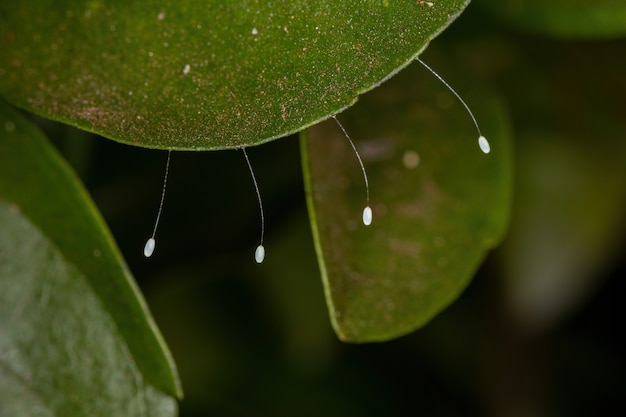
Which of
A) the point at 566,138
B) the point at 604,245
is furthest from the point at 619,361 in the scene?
the point at 566,138

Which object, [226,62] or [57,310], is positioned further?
[57,310]

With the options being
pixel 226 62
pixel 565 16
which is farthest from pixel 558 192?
pixel 226 62

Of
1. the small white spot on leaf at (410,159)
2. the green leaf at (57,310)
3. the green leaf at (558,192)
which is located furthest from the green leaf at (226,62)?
the green leaf at (558,192)

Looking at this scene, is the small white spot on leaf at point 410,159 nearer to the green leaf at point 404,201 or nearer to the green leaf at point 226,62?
the green leaf at point 404,201

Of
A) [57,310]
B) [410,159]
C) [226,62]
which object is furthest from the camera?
[410,159]

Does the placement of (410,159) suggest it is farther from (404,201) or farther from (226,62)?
(226,62)

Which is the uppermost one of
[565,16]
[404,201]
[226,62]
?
[226,62]

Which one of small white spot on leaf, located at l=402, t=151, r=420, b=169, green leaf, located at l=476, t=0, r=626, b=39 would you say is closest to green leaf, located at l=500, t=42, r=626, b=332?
green leaf, located at l=476, t=0, r=626, b=39
